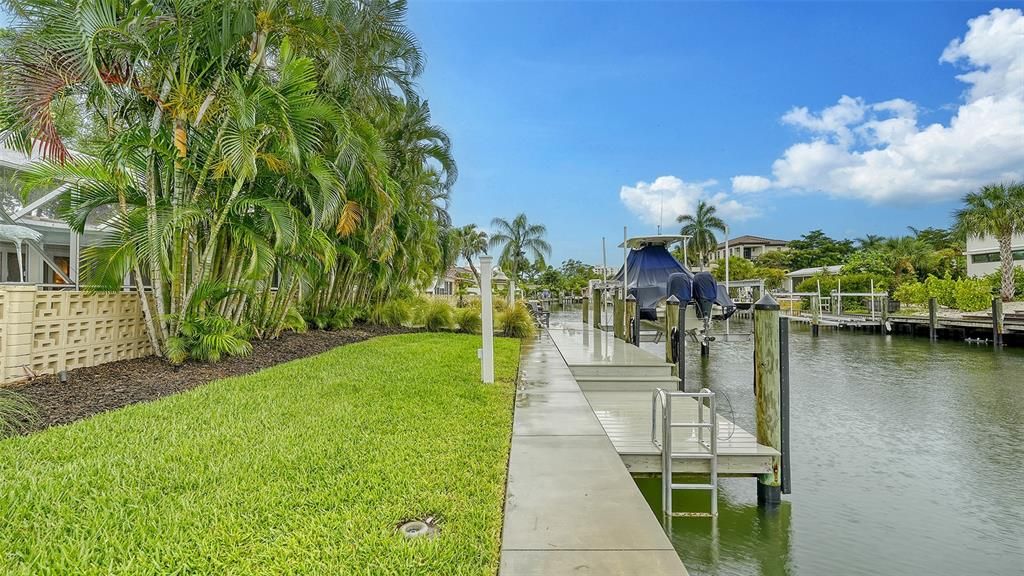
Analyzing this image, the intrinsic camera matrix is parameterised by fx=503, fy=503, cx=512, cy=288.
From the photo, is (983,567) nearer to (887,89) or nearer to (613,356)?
(613,356)

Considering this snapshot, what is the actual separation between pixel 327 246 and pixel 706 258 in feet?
171

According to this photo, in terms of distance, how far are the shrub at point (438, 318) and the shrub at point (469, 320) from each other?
247mm

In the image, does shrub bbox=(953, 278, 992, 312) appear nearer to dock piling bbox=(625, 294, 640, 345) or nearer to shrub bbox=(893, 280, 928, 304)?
shrub bbox=(893, 280, 928, 304)

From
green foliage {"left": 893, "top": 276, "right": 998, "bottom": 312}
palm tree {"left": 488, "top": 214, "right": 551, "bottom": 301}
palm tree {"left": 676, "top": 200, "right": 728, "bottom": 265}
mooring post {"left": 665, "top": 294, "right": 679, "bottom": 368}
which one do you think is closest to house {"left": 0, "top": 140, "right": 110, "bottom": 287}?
mooring post {"left": 665, "top": 294, "right": 679, "bottom": 368}

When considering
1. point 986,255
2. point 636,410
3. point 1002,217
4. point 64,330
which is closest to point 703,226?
point 986,255

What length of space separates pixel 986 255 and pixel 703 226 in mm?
20962

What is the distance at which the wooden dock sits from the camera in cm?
489

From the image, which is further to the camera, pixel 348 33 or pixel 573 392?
pixel 348 33

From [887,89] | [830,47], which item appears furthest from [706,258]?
[830,47]

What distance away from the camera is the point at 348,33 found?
1028 centimetres

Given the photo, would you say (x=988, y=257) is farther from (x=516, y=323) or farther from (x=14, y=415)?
(x=14, y=415)

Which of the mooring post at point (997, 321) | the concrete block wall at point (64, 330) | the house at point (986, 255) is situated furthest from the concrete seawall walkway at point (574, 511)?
the house at point (986, 255)

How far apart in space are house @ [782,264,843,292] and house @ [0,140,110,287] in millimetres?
49769

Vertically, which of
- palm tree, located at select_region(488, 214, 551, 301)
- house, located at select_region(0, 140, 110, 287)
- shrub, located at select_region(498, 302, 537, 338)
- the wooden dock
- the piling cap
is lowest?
the wooden dock
